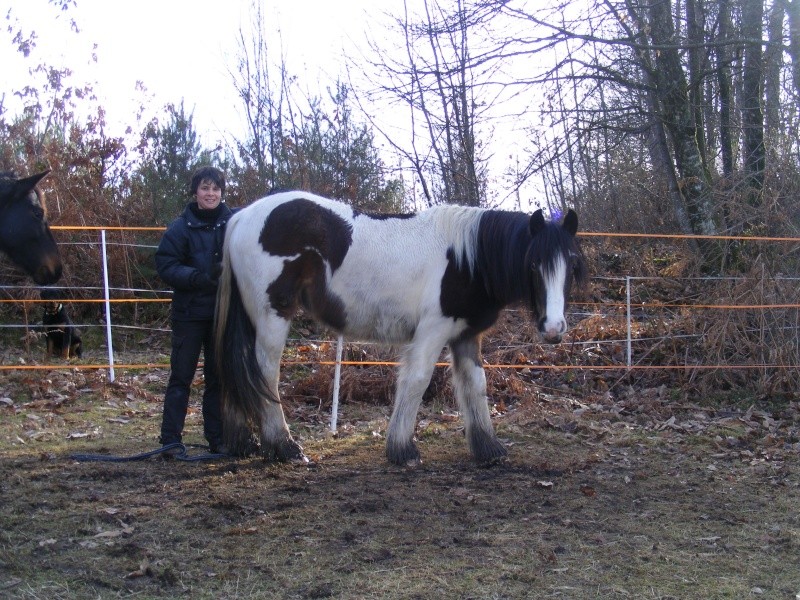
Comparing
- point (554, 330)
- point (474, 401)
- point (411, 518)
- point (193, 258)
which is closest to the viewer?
point (411, 518)

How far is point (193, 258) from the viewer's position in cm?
542

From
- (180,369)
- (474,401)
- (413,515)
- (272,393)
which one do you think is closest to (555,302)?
(474,401)

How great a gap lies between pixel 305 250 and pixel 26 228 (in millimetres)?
2007

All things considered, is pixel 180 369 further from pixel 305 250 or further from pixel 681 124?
pixel 681 124

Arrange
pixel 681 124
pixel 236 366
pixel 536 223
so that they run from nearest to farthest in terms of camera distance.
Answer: pixel 536 223, pixel 236 366, pixel 681 124

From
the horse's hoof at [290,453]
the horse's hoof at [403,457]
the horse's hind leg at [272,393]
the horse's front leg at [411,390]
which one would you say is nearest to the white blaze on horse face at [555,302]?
the horse's front leg at [411,390]

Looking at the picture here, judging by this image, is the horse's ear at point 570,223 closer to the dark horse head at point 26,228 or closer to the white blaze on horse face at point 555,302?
the white blaze on horse face at point 555,302

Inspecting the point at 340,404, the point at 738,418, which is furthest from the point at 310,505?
the point at 738,418

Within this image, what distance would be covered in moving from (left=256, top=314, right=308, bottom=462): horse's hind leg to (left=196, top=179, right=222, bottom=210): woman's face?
92 cm

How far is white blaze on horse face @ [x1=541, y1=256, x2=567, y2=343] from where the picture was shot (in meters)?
4.81

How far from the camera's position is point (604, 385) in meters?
8.50

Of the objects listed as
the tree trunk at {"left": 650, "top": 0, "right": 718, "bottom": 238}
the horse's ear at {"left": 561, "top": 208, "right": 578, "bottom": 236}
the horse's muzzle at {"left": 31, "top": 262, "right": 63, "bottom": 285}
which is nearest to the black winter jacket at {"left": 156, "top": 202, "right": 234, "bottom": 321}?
the horse's muzzle at {"left": 31, "top": 262, "right": 63, "bottom": 285}

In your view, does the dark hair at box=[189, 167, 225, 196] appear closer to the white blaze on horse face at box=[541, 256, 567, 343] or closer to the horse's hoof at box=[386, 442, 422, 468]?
the horse's hoof at box=[386, 442, 422, 468]

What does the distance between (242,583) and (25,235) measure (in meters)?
3.39
